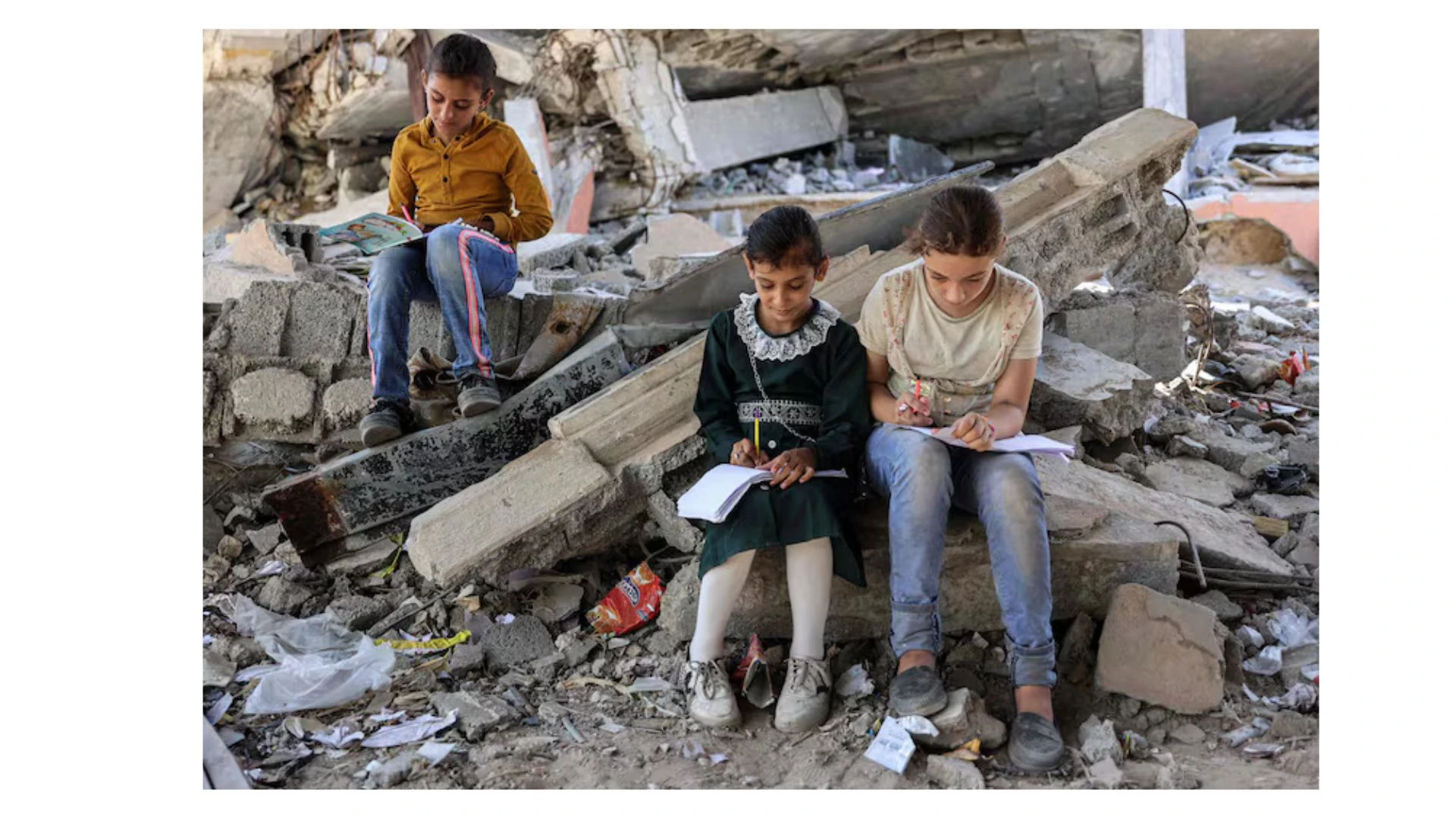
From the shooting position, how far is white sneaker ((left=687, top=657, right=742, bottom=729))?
2.76 m

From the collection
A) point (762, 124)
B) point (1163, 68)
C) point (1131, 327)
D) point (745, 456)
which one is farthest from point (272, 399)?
point (1163, 68)

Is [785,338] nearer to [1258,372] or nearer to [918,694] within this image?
[918,694]

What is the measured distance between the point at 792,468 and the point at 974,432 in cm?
48

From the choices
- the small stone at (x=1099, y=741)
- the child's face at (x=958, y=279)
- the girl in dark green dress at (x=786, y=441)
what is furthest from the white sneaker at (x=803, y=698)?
the child's face at (x=958, y=279)

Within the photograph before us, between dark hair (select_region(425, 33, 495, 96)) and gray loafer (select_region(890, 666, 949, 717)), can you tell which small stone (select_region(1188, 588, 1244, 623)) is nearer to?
gray loafer (select_region(890, 666, 949, 717))

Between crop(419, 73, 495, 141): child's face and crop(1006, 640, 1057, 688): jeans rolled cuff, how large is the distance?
8.04 feet

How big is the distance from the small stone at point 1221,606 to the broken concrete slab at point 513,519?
1847 mm

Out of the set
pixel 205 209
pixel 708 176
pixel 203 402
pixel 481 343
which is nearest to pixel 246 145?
pixel 205 209

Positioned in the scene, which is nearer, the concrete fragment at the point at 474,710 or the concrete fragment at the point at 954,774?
the concrete fragment at the point at 954,774

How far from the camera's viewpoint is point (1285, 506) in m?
4.00

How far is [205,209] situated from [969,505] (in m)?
10.5

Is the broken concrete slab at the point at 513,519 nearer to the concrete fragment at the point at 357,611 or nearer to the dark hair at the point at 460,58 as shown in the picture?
the concrete fragment at the point at 357,611

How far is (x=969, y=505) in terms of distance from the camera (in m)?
2.88

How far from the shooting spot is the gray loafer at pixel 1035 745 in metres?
2.51
